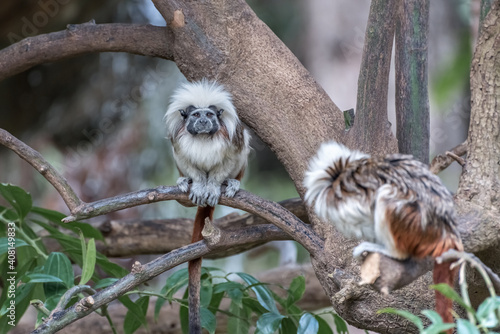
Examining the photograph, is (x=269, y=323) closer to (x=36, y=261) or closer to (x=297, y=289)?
(x=297, y=289)

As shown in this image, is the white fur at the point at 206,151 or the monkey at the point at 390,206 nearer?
the monkey at the point at 390,206

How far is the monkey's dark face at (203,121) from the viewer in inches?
125

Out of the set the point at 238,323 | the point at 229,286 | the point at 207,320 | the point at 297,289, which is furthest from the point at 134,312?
the point at 297,289

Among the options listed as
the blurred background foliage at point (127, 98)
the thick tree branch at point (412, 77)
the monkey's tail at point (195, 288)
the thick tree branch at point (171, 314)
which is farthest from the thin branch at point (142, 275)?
the blurred background foliage at point (127, 98)

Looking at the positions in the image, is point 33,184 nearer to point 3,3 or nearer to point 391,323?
point 3,3

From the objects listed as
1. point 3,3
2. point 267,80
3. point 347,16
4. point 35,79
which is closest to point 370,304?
point 267,80

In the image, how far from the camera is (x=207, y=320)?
2.96 meters

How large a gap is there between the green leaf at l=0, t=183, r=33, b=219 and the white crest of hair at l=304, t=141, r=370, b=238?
1.61 m

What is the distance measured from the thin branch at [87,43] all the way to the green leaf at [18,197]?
0.66 meters

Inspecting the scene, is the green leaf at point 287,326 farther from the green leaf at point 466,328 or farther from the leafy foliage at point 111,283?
the green leaf at point 466,328

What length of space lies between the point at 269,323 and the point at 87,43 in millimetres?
1680

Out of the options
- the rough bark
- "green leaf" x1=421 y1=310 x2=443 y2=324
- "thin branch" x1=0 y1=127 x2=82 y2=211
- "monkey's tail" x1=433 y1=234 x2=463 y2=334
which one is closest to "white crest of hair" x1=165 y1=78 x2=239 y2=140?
"thin branch" x1=0 y1=127 x2=82 y2=211

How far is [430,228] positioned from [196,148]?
1.60m

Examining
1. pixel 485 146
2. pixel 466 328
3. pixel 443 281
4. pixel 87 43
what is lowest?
pixel 466 328
